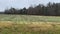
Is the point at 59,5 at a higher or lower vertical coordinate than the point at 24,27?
higher

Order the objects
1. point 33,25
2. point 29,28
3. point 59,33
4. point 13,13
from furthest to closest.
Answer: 1. point 13,13
2. point 33,25
3. point 29,28
4. point 59,33

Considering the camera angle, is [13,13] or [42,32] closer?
[42,32]

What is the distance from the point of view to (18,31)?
11031mm

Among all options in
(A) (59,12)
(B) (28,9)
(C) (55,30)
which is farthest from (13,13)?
(C) (55,30)

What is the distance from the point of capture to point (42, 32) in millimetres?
10930

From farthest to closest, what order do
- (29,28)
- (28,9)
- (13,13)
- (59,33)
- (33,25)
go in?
(28,9)
(13,13)
(33,25)
(29,28)
(59,33)

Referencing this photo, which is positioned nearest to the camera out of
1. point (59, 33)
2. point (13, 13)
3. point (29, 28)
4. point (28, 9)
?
point (59, 33)

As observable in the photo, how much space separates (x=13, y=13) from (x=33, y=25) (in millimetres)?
4824

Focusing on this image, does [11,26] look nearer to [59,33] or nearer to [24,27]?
[24,27]

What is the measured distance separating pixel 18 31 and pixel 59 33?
2599mm

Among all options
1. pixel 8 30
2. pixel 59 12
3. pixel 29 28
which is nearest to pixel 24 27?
pixel 29 28

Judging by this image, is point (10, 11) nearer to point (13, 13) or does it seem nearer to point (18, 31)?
point (13, 13)

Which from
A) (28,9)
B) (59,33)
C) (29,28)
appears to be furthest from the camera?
(28,9)

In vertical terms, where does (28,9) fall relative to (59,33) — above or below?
above
